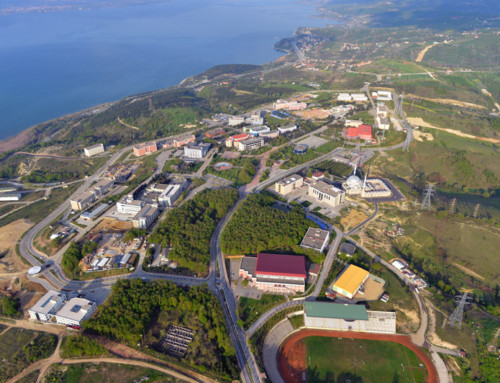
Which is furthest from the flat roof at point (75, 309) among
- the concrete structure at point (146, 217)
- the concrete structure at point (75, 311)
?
the concrete structure at point (146, 217)

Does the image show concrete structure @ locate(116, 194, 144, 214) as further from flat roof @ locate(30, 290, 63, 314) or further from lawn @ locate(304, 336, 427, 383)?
lawn @ locate(304, 336, 427, 383)

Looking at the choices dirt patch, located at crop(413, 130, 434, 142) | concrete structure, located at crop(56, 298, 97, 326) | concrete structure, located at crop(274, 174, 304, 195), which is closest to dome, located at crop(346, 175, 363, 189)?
concrete structure, located at crop(274, 174, 304, 195)

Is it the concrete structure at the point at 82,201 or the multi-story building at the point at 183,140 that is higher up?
the concrete structure at the point at 82,201

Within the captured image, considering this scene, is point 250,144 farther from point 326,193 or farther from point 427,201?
point 427,201

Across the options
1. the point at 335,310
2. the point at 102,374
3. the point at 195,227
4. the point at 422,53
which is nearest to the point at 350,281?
the point at 335,310

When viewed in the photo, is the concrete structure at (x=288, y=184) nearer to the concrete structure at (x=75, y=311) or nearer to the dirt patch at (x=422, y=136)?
the concrete structure at (x=75, y=311)

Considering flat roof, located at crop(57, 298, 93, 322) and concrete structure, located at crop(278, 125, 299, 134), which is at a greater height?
flat roof, located at crop(57, 298, 93, 322)
